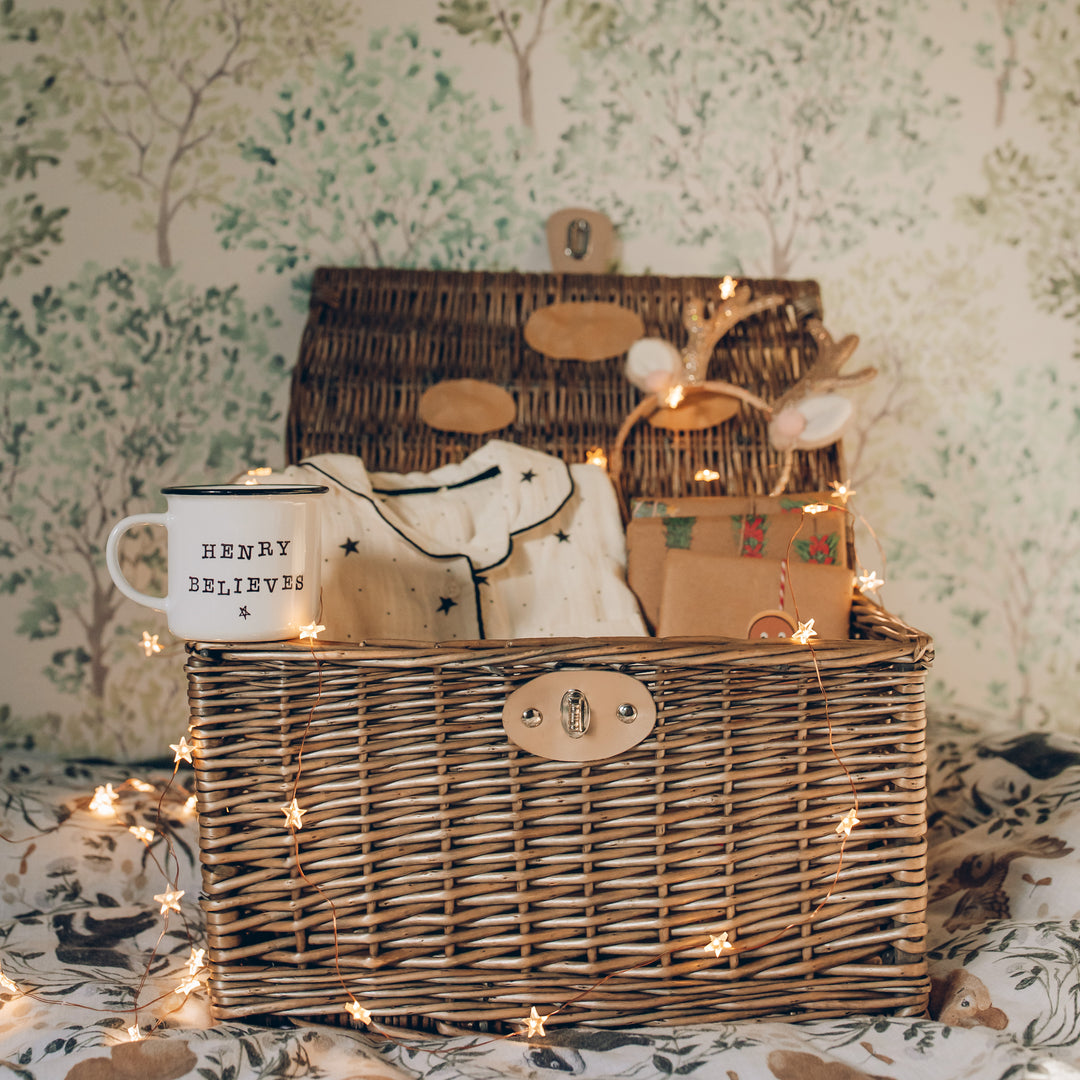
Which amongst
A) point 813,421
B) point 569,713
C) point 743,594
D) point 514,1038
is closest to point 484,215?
point 813,421

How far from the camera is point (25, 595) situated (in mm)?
1165

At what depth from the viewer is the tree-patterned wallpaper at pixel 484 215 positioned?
115 cm

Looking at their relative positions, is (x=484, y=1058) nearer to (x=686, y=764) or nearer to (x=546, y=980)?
(x=546, y=980)

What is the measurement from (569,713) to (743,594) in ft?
1.04

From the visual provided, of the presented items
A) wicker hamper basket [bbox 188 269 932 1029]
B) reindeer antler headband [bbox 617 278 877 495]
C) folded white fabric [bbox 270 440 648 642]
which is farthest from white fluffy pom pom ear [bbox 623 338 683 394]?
wicker hamper basket [bbox 188 269 932 1029]

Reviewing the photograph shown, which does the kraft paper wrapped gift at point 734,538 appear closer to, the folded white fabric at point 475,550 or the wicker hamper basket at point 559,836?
the folded white fabric at point 475,550

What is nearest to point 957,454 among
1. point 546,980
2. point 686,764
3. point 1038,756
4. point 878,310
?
point 878,310

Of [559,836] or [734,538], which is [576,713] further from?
[734,538]

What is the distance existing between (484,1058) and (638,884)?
17cm

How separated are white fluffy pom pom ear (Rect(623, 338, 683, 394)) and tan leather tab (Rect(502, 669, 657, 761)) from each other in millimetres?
521

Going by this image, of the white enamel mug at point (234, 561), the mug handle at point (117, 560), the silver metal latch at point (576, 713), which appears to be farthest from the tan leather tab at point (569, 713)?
the mug handle at point (117, 560)

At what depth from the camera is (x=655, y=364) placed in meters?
1.03

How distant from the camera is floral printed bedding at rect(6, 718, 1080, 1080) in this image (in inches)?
23.2

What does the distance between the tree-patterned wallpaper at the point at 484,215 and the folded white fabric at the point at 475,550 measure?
36 cm
